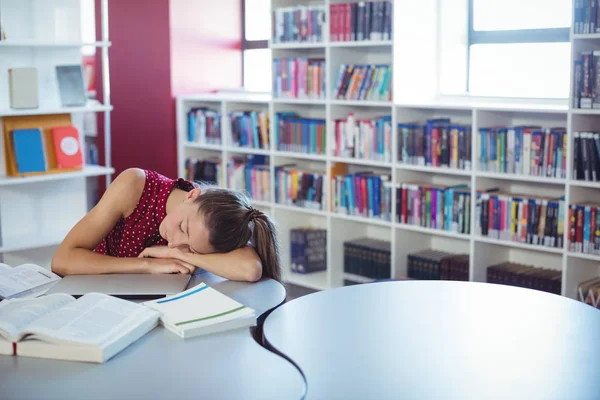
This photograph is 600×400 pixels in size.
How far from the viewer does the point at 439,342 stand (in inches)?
69.4

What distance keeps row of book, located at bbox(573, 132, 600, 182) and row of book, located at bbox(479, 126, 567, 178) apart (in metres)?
0.06

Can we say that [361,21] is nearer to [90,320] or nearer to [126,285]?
[126,285]


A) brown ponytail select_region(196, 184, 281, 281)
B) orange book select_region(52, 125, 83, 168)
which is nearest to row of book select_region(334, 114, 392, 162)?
orange book select_region(52, 125, 83, 168)

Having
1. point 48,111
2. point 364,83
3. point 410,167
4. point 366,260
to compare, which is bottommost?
point 366,260

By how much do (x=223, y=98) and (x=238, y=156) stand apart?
0.44 metres

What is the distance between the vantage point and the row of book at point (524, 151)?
365 centimetres

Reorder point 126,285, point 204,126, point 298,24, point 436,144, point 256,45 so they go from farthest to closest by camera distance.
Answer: point 256,45
point 204,126
point 298,24
point 436,144
point 126,285

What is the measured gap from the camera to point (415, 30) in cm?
434

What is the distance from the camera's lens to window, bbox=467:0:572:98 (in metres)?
4.15

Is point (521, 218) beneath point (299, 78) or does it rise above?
beneath

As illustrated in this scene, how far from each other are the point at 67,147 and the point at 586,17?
8.97ft

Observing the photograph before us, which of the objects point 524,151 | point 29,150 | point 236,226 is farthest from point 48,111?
point 524,151

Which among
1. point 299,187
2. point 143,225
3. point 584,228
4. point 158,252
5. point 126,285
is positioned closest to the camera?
point 126,285

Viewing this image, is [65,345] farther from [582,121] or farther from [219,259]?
[582,121]
